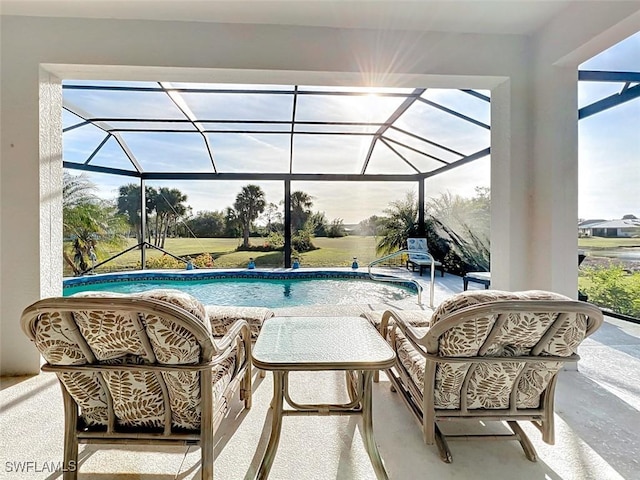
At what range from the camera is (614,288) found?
4.00m

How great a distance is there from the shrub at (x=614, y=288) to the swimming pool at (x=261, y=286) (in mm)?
2661

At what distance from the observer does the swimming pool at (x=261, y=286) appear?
603 centimetres

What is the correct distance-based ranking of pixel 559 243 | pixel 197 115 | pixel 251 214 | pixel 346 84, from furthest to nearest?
pixel 251 214 < pixel 197 115 < pixel 346 84 < pixel 559 243

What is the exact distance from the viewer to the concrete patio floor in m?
1.54

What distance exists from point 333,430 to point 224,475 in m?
0.66

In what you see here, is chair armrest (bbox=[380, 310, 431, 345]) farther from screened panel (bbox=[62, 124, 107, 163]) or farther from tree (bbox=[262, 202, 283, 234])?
screened panel (bbox=[62, 124, 107, 163])

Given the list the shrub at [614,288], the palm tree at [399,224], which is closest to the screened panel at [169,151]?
the palm tree at [399,224]

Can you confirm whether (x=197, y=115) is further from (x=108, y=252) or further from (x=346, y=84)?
(x=108, y=252)

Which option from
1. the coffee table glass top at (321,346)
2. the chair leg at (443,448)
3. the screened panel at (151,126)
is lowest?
the chair leg at (443,448)

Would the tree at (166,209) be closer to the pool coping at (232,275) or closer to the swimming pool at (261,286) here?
the pool coping at (232,275)

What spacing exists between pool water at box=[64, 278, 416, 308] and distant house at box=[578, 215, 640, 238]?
9.43 ft

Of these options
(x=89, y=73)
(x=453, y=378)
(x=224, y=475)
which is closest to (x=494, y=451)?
(x=453, y=378)

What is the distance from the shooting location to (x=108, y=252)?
7.18 metres

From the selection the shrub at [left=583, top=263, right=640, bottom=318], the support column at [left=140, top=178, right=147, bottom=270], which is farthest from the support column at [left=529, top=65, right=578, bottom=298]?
the support column at [left=140, top=178, right=147, bottom=270]
